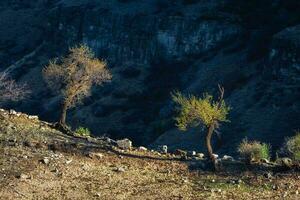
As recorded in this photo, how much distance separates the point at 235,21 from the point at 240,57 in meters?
10.9

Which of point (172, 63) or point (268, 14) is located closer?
point (268, 14)

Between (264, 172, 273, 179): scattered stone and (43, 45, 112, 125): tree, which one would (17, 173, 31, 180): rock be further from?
(43, 45, 112, 125): tree

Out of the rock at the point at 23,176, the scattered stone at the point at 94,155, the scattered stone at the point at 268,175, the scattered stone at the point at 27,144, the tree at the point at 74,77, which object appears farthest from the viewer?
the tree at the point at 74,77

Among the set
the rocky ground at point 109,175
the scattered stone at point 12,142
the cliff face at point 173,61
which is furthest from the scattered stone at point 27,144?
the cliff face at point 173,61

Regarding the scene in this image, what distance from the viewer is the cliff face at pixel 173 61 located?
7238cm

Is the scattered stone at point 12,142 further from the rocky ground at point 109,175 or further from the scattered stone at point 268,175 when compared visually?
the scattered stone at point 268,175

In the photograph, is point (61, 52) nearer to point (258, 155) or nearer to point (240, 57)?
point (240, 57)

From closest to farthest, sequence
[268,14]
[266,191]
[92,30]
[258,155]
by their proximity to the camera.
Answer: [266,191]
[258,155]
[268,14]
[92,30]

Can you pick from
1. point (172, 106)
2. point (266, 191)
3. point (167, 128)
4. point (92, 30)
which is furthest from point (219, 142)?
point (92, 30)

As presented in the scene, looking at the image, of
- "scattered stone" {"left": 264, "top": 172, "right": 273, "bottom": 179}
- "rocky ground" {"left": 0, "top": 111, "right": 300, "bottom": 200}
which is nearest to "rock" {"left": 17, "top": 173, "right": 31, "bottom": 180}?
"rocky ground" {"left": 0, "top": 111, "right": 300, "bottom": 200}

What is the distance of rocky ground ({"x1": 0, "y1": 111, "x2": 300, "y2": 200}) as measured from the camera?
27.3 meters

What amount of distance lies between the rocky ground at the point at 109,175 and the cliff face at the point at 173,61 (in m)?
32.8

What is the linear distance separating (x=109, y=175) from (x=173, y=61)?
74.4 m

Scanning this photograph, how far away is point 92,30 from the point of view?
391 ft
